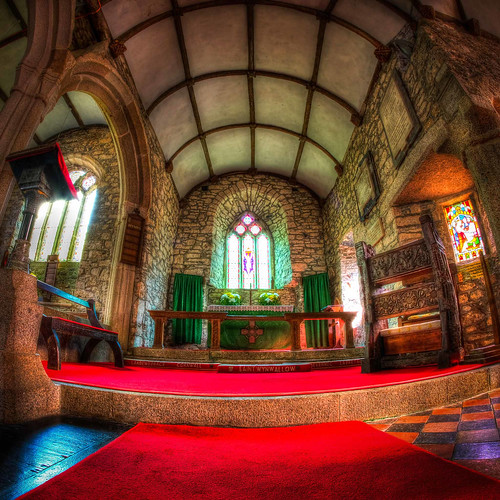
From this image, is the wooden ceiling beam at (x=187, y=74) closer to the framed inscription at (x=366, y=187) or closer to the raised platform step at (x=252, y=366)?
the framed inscription at (x=366, y=187)

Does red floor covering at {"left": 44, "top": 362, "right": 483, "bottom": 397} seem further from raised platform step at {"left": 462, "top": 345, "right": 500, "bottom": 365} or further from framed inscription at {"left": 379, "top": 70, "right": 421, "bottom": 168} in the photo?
framed inscription at {"left": 379, "top": 70, "right": 421, "bottom": 168}

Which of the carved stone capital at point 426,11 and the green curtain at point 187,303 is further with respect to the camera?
the green curtain at point 187,303

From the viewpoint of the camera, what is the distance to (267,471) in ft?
2.99

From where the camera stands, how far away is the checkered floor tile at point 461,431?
897 mm

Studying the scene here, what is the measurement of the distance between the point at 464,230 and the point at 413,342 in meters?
3.30

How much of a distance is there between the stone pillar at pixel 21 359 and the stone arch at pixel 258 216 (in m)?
6.62

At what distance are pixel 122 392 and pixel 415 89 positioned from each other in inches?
212

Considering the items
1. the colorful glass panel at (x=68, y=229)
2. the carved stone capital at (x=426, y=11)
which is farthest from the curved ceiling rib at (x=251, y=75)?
the colorful glass panel at (x=68, y=229)

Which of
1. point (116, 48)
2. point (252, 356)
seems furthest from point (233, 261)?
point (116, 48)

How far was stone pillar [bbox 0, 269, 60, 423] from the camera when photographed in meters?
1.42

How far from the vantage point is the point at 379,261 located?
2861 mm

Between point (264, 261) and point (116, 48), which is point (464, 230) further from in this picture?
point (116, 48)

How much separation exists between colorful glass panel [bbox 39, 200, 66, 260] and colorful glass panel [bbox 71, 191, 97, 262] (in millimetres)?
676

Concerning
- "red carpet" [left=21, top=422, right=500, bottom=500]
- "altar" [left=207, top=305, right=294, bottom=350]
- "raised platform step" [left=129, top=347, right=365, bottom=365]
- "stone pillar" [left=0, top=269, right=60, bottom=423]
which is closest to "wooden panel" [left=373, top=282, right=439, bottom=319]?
"red carpet" [left=21, top=422, right=500, bottom=500]
